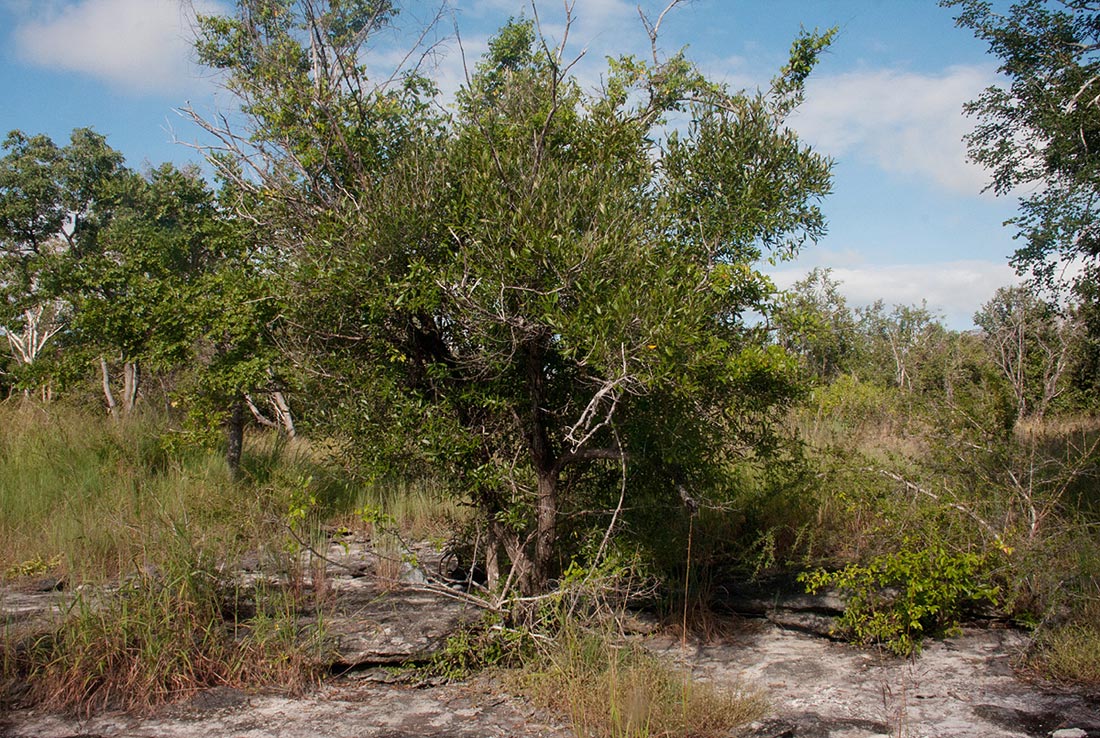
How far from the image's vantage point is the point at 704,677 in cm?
593

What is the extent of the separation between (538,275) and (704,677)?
308 cm

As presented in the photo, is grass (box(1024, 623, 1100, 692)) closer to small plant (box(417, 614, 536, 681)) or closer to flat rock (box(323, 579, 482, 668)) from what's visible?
small plant (box(417, 614, 536, 681))

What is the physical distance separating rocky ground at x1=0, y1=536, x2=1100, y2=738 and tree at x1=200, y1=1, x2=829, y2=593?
1013 mm

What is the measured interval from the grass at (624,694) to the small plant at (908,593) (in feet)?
5.27

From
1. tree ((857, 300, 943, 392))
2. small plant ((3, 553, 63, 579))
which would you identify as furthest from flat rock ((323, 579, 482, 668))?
tree ((857, 300, 943, 392))

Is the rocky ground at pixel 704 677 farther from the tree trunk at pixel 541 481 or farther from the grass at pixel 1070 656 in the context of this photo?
the tree trunk at pixel 541 481

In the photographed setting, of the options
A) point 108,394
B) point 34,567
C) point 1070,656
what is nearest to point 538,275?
point 1070,656

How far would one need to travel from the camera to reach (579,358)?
5.84 meters

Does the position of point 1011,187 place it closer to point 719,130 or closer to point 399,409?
point 719,130

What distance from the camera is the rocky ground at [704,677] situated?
5078 mm

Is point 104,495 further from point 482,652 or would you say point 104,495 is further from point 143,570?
point 482,652

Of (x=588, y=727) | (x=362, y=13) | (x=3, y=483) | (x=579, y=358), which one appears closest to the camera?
(x=588, y=727)

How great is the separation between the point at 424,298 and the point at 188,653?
284 cm

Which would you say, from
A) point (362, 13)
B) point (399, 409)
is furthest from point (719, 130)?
point (362, 13)
